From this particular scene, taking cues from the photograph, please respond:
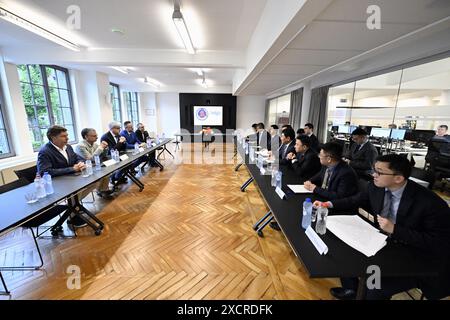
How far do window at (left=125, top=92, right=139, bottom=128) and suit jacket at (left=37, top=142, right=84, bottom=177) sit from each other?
7.66 m

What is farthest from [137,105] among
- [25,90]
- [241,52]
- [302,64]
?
[302,64]

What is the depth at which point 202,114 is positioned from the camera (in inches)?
441

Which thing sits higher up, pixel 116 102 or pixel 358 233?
pixel 116 102

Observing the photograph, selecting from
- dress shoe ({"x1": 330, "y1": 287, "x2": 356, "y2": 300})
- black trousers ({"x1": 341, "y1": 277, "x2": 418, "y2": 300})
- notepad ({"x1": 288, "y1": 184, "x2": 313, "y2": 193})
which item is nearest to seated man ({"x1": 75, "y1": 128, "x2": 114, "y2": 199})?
notepad ({"x1": 288, "y1": 184, "x2": 313, "y2": 193})

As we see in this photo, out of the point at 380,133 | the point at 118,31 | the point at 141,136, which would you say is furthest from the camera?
the point at 141,136

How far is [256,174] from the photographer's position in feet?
9.60

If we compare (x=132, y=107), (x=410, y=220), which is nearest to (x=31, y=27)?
(x=410, y=220)

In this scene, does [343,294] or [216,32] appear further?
[216,32]

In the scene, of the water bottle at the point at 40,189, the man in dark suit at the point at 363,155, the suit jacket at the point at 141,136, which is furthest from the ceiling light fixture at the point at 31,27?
the man in dark suit at the point at 363,155

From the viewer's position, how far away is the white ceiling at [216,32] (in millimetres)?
1716

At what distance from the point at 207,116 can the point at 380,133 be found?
8.65 meters

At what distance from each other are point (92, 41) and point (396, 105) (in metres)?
5.76

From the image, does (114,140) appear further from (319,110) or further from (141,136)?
(319,110)

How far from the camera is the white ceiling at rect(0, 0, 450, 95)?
1716 millimetres
